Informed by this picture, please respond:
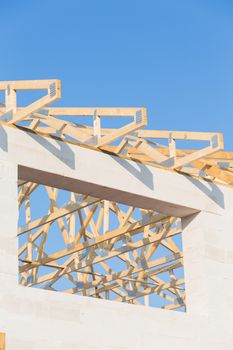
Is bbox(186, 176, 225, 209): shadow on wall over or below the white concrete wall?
over

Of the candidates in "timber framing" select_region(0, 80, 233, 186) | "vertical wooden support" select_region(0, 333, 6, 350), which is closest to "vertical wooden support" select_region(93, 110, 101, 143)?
"timber framing" select_region(0, 80, 233, 186)

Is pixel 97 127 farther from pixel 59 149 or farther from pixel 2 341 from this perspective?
pixel 2 341

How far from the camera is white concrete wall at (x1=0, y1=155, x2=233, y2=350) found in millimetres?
21375

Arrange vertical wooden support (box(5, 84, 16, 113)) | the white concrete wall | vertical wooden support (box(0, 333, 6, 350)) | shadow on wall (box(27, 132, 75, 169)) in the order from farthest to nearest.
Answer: shadow on wall (box(27, 132, 75, 169))
vertical wooden support (box(5, 84, 16, 113))
the white concrete wall
vertical wooden support (box(0, 333, 6, 350))

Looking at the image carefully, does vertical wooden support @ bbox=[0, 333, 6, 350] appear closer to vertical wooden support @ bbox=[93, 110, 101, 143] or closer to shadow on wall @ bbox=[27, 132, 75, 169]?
shadow on wall @ bbox=[27, 132, 75, 169]

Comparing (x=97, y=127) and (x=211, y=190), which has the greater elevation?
(x=97, y=127)

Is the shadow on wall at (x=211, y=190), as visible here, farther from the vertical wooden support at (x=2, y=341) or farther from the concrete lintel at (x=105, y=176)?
the vertical wooden support at (x=2, y=341)

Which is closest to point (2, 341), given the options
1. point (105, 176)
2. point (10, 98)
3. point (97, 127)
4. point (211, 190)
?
point (105, 176)

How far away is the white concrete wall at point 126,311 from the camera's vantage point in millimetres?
21375

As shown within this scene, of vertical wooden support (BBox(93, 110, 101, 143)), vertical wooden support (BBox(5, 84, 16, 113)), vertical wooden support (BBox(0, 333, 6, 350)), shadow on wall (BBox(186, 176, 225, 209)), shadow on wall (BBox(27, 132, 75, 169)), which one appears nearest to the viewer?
vertical wooden support (BBox(0, 333, 6, 350))

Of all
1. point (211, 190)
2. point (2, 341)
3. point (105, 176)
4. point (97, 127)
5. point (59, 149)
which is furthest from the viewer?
point (211, 190)

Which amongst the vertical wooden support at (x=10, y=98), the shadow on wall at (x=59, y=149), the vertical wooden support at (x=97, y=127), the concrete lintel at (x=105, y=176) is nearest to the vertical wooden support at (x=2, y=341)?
the concrete lintel at (x=105, y=176)

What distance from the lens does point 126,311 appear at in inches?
907

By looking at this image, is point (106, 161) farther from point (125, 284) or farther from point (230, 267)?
point (125, 284)
